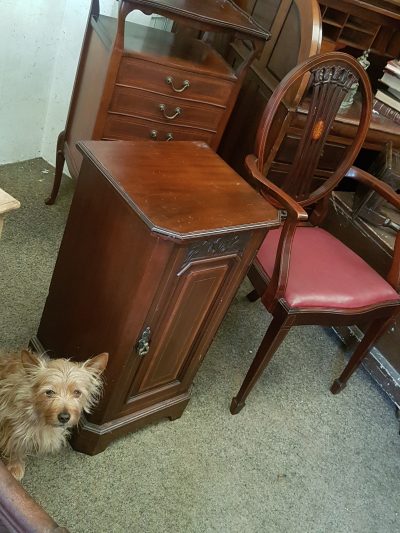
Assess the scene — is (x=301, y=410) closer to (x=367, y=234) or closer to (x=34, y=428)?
(x=367, y=234)

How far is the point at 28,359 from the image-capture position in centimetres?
124

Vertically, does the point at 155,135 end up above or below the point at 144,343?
A: above

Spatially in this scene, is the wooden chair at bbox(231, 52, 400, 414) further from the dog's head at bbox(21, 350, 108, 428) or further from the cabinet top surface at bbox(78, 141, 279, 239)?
the dog's head at bbox(21, 350, 108, 428)

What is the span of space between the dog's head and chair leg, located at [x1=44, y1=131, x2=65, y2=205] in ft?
3.79

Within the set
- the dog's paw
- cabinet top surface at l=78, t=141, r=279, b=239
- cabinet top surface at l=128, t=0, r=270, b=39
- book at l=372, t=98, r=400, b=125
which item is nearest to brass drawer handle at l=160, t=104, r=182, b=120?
cabinet top surface at l=128, t=0, r=270, b=39

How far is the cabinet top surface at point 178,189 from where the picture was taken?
3.82ft

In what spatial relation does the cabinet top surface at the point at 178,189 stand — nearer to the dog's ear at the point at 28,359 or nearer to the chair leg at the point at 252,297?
the dog's ear at the point at 28,359

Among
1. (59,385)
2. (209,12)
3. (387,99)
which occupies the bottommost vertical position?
(59,385)

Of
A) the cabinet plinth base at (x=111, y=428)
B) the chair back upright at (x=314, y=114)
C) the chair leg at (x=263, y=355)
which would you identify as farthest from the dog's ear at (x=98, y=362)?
the chair back upright at (x=314, y=114)

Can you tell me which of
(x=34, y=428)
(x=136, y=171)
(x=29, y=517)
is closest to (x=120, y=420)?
(x=34, y=428)

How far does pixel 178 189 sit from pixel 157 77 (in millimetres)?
680

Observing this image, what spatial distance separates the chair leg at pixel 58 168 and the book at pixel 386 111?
141 centimetres

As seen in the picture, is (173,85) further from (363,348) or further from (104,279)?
(363,348)

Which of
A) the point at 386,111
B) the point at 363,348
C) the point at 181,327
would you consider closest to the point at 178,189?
the point at 181,327
